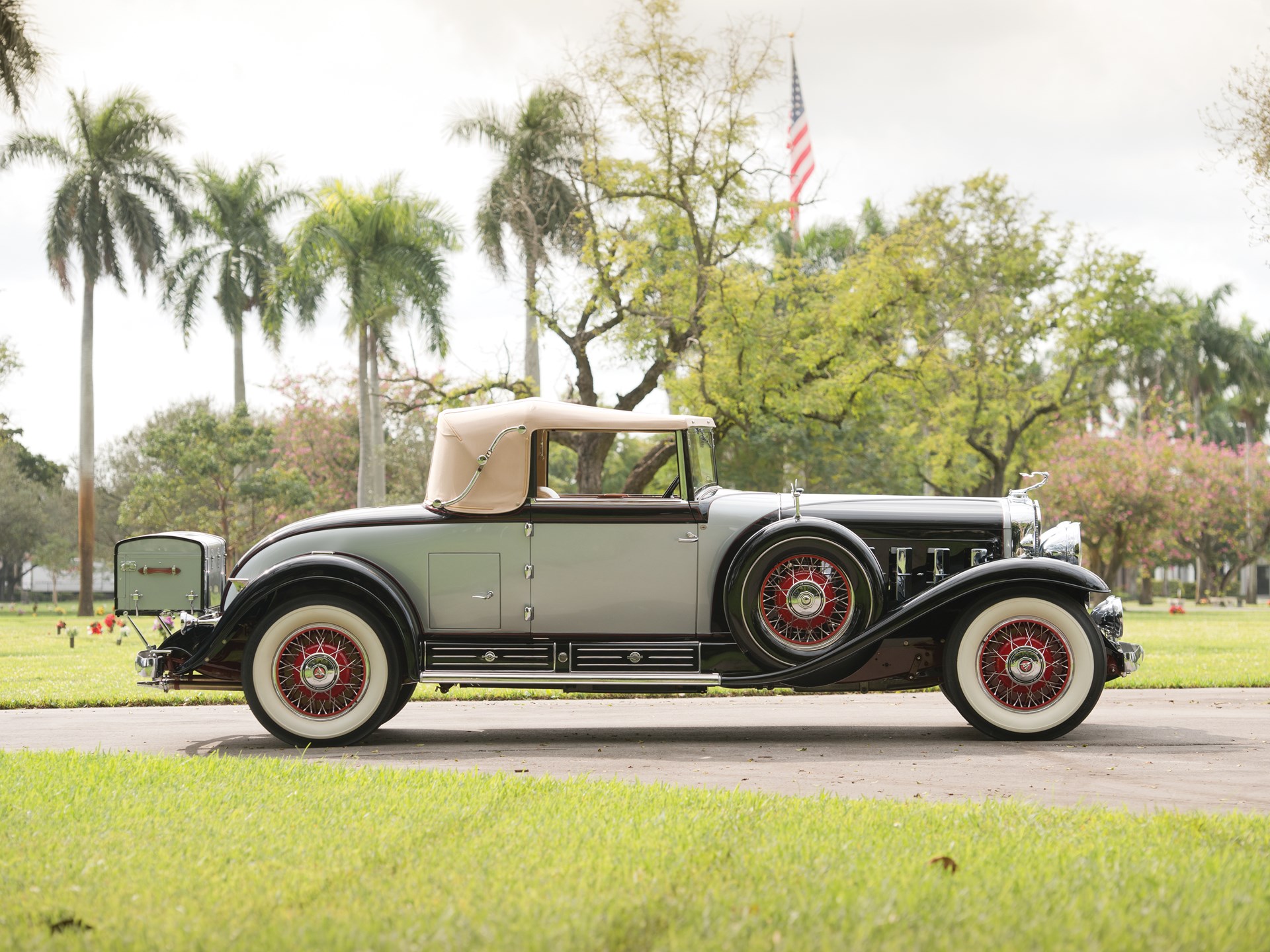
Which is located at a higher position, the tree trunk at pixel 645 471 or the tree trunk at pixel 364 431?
the tree trunk at pixel 364 431

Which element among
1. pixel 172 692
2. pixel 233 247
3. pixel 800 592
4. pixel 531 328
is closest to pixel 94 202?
pixel 233 247

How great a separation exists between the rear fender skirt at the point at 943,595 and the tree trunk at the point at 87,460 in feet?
94.3

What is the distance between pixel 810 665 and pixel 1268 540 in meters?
50.1

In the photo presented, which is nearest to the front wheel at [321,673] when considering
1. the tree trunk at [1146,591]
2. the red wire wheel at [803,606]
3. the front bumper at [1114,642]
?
the red wire wheel at [803,606]

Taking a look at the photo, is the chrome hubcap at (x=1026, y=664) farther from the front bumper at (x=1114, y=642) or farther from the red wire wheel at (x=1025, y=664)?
the front bumper at (x=1114, y=642)

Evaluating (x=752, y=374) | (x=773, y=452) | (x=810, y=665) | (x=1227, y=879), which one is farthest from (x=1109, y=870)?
(x=773, y=452)

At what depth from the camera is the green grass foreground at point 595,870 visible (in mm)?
3219

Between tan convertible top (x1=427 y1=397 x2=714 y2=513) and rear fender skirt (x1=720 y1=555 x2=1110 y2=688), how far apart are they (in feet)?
5.82

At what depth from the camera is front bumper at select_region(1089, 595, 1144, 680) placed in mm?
7145

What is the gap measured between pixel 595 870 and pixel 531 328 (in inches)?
847

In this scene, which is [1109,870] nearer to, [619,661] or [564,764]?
[564,764]

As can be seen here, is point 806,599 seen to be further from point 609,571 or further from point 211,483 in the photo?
point 211,483

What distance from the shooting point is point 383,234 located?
26188 millimetres

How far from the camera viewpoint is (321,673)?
7215 mm
